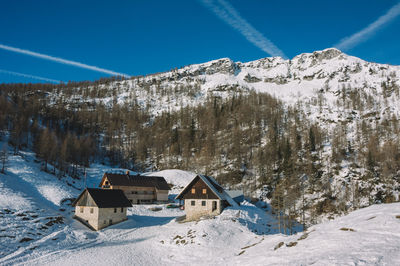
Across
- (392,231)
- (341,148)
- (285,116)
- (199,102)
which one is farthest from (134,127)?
(392,231)

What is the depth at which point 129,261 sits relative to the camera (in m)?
27.1

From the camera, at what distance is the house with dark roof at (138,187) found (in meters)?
64.9

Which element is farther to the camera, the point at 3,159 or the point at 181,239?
the point at 3,159

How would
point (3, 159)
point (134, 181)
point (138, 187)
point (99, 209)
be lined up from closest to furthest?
point (99, 209) → point (3, 159) → point (138, 187) → point (134, 181)

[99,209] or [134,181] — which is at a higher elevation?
[134,181]

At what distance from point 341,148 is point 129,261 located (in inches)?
3811

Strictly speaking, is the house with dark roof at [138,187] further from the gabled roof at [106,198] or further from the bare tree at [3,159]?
the bare tree at [3,159]

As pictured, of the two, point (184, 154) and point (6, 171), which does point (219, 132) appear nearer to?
point (184, 154)

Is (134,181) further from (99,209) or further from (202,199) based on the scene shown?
(202,199)

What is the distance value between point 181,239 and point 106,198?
61.1ft

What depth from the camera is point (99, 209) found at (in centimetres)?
4106

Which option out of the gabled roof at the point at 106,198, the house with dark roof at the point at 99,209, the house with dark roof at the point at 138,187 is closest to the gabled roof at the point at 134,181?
the house with dark roof at the point at 138,187

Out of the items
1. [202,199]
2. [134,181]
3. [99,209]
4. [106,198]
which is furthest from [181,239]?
[134,181]

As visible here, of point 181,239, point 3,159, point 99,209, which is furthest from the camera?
point 3,159
